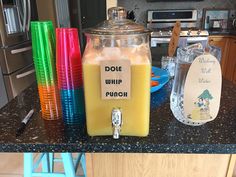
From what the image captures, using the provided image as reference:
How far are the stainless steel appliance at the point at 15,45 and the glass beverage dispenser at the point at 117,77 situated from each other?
6.33 ft

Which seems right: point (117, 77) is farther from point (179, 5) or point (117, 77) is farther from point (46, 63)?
point (179, 5)

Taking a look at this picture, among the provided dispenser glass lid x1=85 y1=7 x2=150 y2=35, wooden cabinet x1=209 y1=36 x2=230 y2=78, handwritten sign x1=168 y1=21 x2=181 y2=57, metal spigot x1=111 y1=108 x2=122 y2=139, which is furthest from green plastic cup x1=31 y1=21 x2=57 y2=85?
wooden cabinet x1=209 y1=36 x2=230 y2=78

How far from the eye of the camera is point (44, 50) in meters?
0.57

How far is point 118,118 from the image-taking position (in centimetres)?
51

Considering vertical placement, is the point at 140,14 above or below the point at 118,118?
above

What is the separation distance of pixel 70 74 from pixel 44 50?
0.32 feet

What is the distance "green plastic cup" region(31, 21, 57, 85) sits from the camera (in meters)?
0.55

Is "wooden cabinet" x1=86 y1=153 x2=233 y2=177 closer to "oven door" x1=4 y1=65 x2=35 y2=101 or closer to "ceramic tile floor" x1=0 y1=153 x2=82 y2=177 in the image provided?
"ceramic tile floor" x1=0 y1=153 x2=82 y2=177

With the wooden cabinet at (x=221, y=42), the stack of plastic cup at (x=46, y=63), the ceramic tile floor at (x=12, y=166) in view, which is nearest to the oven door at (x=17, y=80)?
the ceramic tile floor at (x=12, y=166)

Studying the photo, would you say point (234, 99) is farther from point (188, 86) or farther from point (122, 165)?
point (122, 165)

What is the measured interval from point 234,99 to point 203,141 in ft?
1.18

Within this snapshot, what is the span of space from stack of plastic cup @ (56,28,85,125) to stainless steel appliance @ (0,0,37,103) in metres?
1.84

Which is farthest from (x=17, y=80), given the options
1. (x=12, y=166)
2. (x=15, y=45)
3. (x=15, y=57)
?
(x=12, y=166)

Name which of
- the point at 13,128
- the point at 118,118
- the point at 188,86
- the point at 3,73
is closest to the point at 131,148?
the point at 118,118
